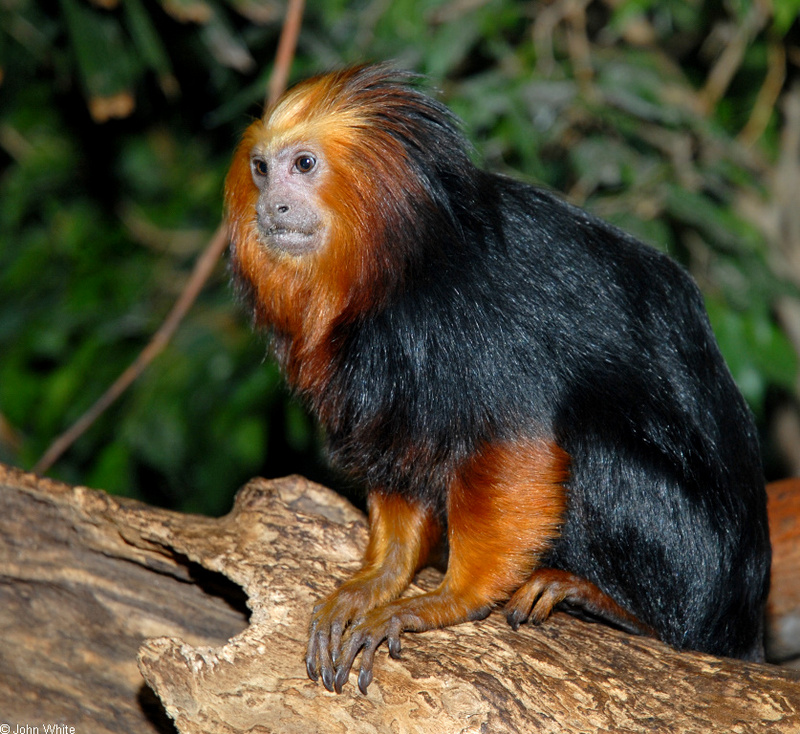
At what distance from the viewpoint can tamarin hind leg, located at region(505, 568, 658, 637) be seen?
8.54ft

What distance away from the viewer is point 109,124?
6.89 meters

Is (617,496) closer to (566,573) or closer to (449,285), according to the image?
(566,573)

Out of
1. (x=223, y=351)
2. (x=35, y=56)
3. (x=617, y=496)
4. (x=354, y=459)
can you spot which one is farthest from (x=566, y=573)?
(x=35, y=56)

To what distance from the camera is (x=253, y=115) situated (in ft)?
12.5

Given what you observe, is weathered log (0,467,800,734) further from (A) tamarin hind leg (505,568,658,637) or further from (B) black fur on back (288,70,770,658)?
(B) black fur on back (288,70,770,658)

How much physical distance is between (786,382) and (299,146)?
2.30 m

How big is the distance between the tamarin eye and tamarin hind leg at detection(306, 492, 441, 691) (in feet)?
3.41

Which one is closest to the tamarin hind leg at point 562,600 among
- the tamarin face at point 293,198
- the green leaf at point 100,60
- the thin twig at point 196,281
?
the tamarin face at point 293,198

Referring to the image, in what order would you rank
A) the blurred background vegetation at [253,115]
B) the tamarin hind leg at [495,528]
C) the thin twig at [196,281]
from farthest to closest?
1. the blurred background vegetation at [253,115]
2. the thin twig at [196,281]
3. the tamarin hind leg at [495,528]

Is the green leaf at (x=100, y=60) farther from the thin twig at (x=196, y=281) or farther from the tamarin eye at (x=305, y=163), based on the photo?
the tamarin eye at (x=305, y=163)

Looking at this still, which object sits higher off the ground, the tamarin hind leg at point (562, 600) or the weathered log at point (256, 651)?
the tamarin hind leg at point (562, 600)

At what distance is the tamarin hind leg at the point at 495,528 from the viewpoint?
8.31 feet

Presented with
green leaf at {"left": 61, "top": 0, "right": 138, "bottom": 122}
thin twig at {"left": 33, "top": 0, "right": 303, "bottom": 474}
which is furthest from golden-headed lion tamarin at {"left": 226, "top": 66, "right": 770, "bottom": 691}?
green leaf at {"left": 61, "top": 0, "right": 138, "bottom": 122}

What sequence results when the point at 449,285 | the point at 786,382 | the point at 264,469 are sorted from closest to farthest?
the point at 449,285
the point at 786,382
the point at 264,469
